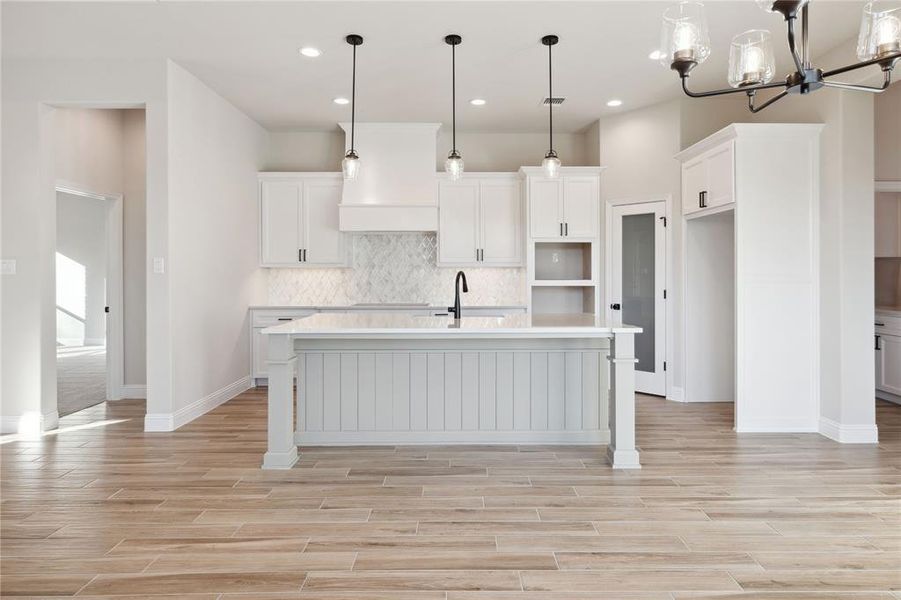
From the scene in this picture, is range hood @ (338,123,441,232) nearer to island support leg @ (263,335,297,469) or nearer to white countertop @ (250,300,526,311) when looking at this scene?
white countertop @ (250,300,526,311)

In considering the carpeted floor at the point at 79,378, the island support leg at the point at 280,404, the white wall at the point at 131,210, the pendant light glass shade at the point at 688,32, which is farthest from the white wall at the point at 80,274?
the pendant light glass shade at the point at 688,32

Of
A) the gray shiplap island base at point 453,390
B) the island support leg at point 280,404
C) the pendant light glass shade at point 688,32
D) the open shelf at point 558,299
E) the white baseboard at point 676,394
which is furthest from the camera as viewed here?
the open shelf at point 558,299

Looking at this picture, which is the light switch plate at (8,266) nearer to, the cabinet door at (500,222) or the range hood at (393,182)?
the range hood at (393,182)

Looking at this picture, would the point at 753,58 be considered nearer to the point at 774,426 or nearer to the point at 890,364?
the point at 774,426

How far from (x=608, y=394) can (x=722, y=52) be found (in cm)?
260

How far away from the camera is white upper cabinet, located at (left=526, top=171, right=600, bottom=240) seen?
5953mm

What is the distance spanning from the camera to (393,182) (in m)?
6.08

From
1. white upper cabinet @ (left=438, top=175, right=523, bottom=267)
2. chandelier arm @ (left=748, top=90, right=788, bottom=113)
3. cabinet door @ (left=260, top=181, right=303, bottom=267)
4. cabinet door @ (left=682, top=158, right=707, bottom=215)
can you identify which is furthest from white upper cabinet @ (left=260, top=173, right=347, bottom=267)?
chandelier arm @ (left=748, top=90, right=788, bottom=113)

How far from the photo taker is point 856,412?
401 cm

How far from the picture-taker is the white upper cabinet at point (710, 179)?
4.35 meters

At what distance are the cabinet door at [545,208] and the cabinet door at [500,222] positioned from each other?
0.27 metres

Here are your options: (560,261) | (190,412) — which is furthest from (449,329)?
(560,261)

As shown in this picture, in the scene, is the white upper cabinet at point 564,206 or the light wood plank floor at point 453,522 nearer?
the light wood plank floor at point 453,522

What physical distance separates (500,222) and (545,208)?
0.53 metres
